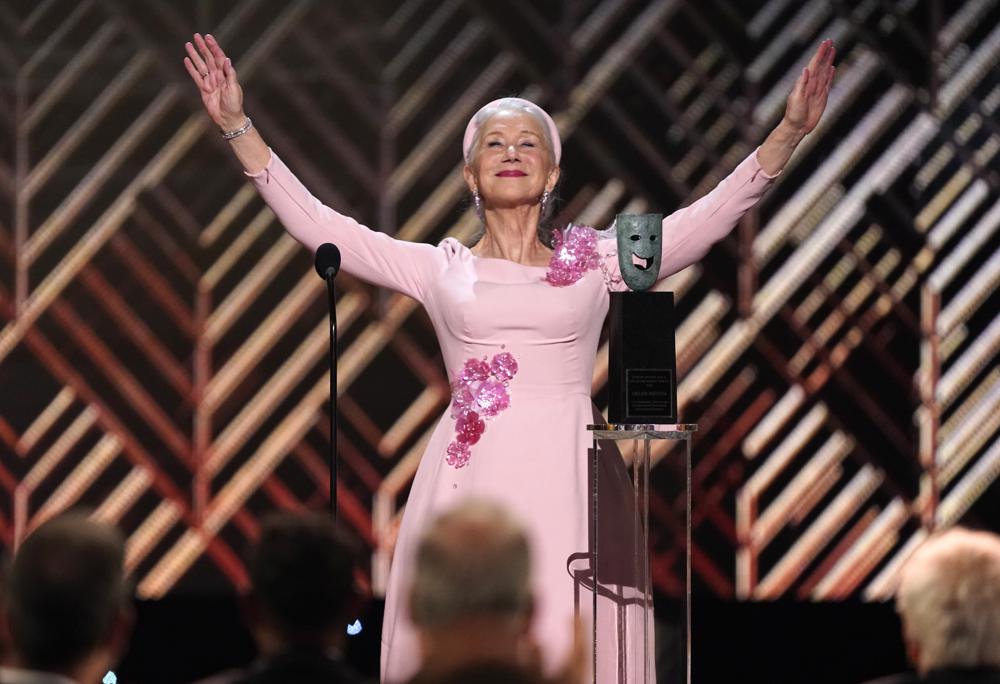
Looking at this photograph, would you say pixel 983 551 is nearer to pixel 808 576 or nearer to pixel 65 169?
pixel 808 576

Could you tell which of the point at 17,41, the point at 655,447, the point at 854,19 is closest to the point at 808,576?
the point at 854,19

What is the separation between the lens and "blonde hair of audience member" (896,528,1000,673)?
67.2 inches

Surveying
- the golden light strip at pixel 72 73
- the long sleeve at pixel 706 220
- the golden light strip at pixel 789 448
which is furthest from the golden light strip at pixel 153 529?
the long sleeve at pixel 706 220

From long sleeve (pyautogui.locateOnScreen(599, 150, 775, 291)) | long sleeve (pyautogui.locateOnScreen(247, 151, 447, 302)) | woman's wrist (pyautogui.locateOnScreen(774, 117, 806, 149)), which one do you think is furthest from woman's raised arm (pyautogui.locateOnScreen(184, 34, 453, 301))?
woman's wrist (pyautogui.locateOnScreen(774, 117, 806, 149))

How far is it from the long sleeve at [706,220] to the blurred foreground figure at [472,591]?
140cm

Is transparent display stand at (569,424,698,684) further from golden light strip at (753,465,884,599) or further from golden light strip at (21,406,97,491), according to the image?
golden light strip at (21,406,97,491)

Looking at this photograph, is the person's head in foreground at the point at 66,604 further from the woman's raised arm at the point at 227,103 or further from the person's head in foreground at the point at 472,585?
the woman's raised arm at the point at 227,103

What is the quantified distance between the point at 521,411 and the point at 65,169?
2467 millimetres

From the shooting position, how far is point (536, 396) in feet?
9.37

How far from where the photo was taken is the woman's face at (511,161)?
9.52 feet

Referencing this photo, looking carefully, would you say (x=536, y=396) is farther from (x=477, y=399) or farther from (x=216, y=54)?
(x=216, y=54)

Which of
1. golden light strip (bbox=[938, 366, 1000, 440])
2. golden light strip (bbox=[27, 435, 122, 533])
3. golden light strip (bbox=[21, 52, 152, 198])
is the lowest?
golden light strip (bbox=[27, 435, 122, 533])

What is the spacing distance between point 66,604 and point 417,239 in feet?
10.6

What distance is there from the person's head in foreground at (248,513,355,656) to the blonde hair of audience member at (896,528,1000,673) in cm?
63
